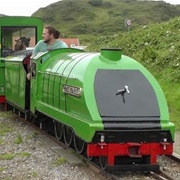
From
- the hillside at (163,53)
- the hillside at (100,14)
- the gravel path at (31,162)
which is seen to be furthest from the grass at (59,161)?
the hillside at (100,14)

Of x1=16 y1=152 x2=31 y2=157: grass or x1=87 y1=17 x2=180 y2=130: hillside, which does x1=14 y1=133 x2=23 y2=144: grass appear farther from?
x1=87 y1=17 x2=180 y2=130: hillside

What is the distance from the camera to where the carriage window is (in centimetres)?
1739

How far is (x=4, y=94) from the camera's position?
16625 mm

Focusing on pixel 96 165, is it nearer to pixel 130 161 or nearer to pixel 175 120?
pixel 130 161

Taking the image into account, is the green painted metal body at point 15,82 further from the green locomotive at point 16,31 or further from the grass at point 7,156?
the grass at point 7,156

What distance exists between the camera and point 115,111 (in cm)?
895

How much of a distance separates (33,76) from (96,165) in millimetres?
3752

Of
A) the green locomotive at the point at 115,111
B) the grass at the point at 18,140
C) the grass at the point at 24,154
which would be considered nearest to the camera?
the green locomotive at the point at 115,111

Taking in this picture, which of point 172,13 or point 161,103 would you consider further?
point 172,13

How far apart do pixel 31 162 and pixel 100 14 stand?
146 meters

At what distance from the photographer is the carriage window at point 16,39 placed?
17.4 metres

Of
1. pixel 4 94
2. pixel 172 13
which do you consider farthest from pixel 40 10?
pixel 4 94

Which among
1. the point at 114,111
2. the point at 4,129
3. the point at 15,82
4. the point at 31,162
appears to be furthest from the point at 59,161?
the point at 15,82

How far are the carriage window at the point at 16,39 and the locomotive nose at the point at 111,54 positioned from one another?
795 centimetres
